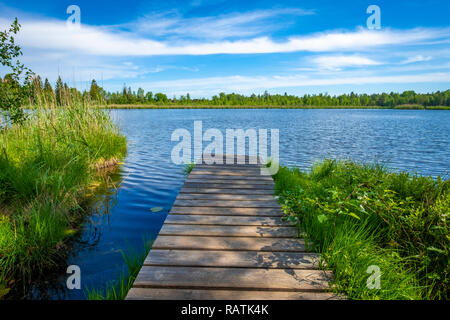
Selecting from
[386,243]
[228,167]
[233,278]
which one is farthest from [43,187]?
[386,243]

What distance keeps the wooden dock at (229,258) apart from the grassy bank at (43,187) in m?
1.46

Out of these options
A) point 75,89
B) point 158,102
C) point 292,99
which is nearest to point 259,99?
point 292,99

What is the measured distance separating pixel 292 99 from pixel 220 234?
11452cm

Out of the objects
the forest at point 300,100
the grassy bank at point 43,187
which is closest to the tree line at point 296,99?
the forest at point 300,100

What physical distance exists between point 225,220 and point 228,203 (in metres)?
0.65

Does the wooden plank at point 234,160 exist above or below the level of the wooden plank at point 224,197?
above

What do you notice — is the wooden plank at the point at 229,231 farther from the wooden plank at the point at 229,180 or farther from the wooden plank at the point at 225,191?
the wooden plank at the point at 229,180

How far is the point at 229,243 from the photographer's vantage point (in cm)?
251

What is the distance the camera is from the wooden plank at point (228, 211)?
3.28 metres

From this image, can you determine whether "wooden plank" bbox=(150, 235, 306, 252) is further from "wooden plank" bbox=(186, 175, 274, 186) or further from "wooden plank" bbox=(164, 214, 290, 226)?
"wooden plank" bbox=(186, 175, 274, 186)

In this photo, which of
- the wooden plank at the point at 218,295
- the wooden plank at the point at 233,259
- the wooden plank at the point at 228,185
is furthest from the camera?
the wooden plank at the point at 228,185
